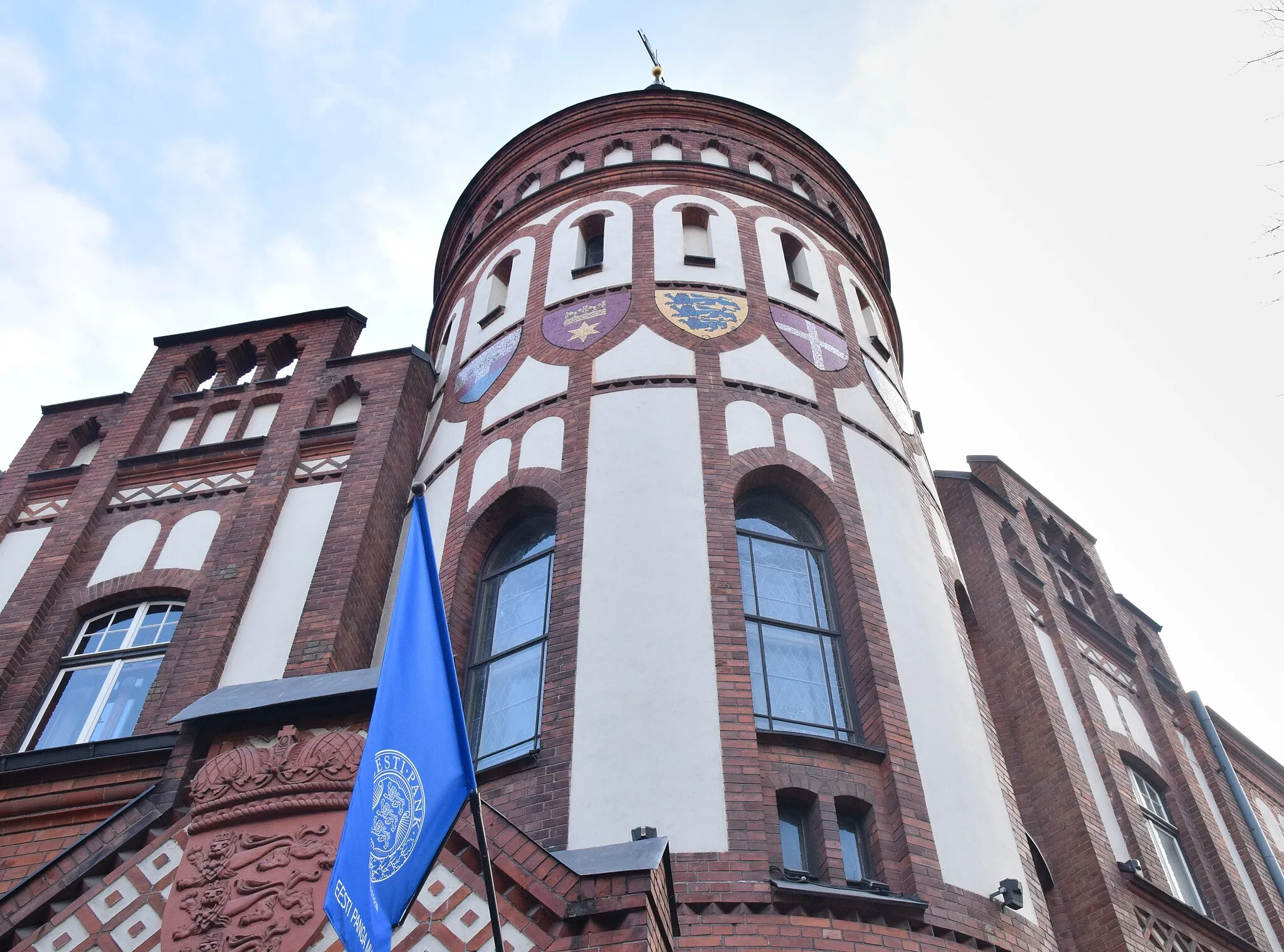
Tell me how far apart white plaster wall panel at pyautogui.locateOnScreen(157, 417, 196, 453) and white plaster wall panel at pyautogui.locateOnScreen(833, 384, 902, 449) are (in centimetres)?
804

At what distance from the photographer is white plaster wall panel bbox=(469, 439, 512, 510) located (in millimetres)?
11883

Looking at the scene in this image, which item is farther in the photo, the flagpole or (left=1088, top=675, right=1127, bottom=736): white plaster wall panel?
(left=1088, top=675, right=1127, bottom=736): white plaster wall panel

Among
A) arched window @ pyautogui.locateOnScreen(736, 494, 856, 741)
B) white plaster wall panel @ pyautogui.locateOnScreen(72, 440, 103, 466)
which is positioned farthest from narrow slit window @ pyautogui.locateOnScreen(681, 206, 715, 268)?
white plaster wall panel @ pyautogui.locateOnScreen(72, 440, 103, 466)

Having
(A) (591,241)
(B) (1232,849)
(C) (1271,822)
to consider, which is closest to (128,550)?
(A) (591,241)

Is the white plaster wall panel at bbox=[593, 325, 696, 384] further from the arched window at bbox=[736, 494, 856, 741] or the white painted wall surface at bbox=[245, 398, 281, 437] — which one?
the white painted wall surface at bbox=[245, 398, 281, 437]

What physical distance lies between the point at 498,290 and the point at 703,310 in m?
3.61

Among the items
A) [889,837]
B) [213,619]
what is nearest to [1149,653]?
[889,837]

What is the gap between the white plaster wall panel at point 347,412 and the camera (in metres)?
14.2

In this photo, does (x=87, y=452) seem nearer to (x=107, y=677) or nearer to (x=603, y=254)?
(x=107, y=677)

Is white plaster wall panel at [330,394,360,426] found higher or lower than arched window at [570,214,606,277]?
lower

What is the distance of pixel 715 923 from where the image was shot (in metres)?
7.62

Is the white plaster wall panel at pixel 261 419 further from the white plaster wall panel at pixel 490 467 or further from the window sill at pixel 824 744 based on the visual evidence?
the window sill at pixel 824 744

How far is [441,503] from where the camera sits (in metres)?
12.5

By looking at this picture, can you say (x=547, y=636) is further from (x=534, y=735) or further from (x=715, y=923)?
(x=715, y=923)
